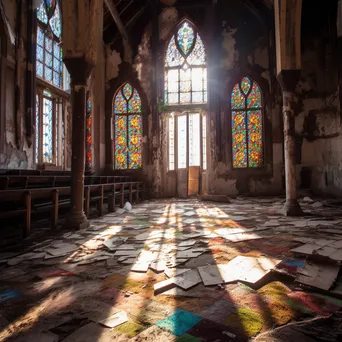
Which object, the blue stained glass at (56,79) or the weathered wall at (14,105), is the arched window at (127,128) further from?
the weathered wall at (14,105)

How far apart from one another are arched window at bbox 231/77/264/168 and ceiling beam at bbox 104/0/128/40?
19.4ft

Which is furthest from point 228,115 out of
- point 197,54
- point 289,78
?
point 289,78

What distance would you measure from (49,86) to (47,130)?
1.77m

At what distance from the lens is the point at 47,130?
11.0 m

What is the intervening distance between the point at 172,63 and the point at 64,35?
316 inches

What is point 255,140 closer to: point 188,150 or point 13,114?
point 188,150

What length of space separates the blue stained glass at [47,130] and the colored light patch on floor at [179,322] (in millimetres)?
10369

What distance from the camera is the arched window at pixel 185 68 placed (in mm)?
12727

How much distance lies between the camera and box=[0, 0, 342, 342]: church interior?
6.66 ft

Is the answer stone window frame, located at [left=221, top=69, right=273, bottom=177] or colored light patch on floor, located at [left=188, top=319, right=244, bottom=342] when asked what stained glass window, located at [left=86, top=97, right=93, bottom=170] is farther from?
colored light patch on floor, located at [left=188, top=319, right=244, bottom=342]

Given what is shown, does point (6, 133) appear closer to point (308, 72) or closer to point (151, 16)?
point (151, 16)

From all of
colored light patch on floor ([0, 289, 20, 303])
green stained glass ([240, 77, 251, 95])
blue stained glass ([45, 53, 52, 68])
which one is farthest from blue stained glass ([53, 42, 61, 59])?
colored light patch on floor ([0, 289, 20, 303])

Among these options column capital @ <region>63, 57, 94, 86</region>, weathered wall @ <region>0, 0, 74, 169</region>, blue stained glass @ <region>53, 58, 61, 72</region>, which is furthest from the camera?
blue stained glass @ <region>53, 58, 61, 72</region>

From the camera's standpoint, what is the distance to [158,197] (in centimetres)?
1226
